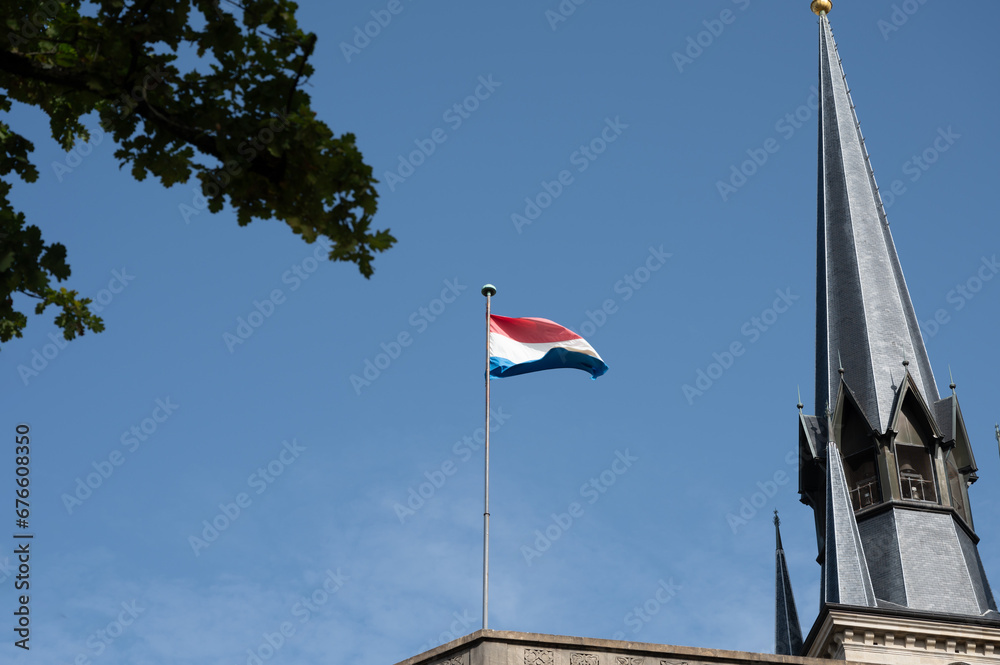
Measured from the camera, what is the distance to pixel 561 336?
28.7 meters

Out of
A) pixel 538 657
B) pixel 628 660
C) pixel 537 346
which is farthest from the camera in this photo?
pixel 537 346

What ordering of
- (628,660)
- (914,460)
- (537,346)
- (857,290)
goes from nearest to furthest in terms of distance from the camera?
(628,660)
(537,346)
(914,460)
(857,290)

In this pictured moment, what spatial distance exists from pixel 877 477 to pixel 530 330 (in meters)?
18.9

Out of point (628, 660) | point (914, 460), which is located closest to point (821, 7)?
point (914, 460)

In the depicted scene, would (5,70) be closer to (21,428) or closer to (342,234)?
(342,234)

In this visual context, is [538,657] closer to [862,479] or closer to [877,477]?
[877,477]

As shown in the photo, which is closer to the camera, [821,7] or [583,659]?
[583,659]

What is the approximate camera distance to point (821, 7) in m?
61.4

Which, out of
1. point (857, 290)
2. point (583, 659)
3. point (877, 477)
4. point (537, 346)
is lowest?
point (583, 659)

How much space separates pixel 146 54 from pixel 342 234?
2.22 metres

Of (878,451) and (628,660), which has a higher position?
(878,451)

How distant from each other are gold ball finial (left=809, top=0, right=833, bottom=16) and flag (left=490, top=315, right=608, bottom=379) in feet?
124

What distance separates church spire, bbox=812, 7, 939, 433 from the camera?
46.0 meters

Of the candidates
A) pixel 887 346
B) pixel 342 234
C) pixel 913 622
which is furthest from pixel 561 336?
pixel 887 346
